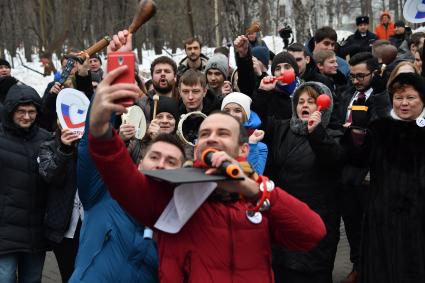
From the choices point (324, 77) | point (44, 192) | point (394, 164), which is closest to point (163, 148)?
point (394, 164)

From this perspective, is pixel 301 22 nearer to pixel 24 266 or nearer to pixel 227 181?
pixel 24 266

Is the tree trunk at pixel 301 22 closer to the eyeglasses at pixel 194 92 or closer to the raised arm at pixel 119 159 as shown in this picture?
the eyeglasses at pixel 194 92

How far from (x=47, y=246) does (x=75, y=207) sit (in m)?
0.39

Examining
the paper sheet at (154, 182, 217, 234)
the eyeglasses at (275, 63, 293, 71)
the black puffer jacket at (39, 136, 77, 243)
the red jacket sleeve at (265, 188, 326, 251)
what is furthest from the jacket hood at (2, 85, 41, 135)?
the red jacket sleeve at (265, 188, 326, 251)

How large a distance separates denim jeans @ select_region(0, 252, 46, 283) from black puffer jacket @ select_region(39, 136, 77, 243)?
25cm

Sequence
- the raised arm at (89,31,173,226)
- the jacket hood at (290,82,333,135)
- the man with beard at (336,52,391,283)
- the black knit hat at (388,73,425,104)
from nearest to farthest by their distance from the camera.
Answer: the raised arm at (89,31,173,226) → the black knit hat at (388,73,425,104) → the jacket hood at (290,82,333,135) → the man with beard at (336,52,391,283)

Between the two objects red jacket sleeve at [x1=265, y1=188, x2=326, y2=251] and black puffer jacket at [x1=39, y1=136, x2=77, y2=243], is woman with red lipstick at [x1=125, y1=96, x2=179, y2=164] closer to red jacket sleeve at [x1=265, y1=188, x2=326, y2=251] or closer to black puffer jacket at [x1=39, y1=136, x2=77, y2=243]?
black puffer jacket at [x1=39, y1=136, x2=77, y2=243]

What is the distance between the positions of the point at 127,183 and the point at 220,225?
17.6 inches

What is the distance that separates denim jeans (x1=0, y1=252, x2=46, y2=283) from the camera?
5297 mm

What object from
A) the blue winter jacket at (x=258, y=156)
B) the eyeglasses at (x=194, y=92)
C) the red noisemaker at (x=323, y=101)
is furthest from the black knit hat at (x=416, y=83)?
the eyeglasses at (x=194, y=92)

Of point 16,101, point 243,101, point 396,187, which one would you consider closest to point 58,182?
point 16,101

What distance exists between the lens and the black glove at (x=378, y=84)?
20.6ft

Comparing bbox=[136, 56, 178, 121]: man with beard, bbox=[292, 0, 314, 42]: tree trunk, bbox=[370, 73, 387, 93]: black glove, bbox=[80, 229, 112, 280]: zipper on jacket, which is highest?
bbox=[292, 0, 314, 42]: tree trunk

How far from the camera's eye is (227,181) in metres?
2.57
